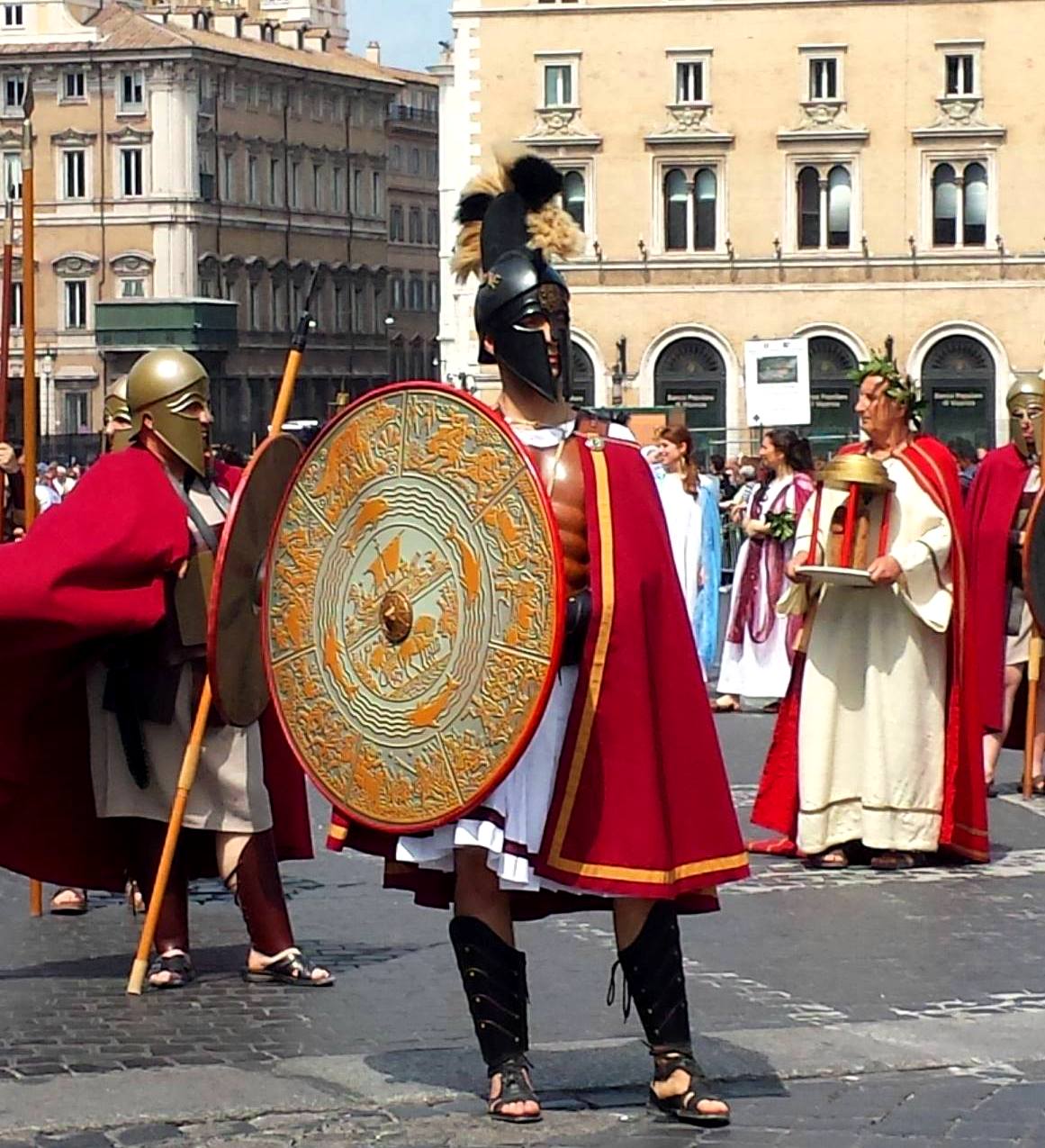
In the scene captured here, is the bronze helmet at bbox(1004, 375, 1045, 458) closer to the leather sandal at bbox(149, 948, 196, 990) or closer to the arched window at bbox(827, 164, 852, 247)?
the leather sandal at bbox(149, 948, 196, 990)

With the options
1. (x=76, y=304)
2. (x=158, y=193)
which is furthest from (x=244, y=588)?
(x=158, y=193)

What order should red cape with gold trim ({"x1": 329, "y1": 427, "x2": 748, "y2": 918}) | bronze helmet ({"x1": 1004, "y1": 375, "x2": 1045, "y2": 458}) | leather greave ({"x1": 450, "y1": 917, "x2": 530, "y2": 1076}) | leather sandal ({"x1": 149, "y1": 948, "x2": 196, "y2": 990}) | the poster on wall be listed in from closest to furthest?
red cape with gold trim ({"x1": 329, "y1": 427, "x2": 748, "y2": 918}), leather greave ({"x1": 450, "y1": 917, "x2": 530, "y2": 1076}), leather sandal ({"x1": 149, "y1": 948, "x2": 196, "y2": 990}), bronze helmet ({"x1": 1004, "y1": 375, "x2": 1045, "y2": 458}), the poster on wall

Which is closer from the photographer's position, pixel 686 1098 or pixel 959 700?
pixel 686 1098

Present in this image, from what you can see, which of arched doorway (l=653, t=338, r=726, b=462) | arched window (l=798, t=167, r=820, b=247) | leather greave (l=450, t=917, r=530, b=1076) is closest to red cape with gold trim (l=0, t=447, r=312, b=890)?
leather greave (l=450, t=917, r=530, b=1076)

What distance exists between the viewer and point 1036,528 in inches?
465

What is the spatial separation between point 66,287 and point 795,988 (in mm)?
90066

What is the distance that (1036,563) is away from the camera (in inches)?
468

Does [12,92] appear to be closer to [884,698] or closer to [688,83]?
[688,83]

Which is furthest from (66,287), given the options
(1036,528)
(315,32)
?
(1036,528)

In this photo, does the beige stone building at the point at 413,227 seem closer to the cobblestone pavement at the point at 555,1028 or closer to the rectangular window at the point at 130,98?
the rectangular window at the point at 130,98

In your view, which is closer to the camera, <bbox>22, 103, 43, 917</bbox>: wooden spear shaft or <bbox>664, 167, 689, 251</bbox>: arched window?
<bbox>22, 103, 43, 917</bbox>: wooden spear shaft

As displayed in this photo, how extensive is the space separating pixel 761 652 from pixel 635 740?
11.1 m

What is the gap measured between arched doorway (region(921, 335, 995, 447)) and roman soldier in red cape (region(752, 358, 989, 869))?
54678 mm

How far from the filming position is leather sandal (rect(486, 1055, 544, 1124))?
653 cm
